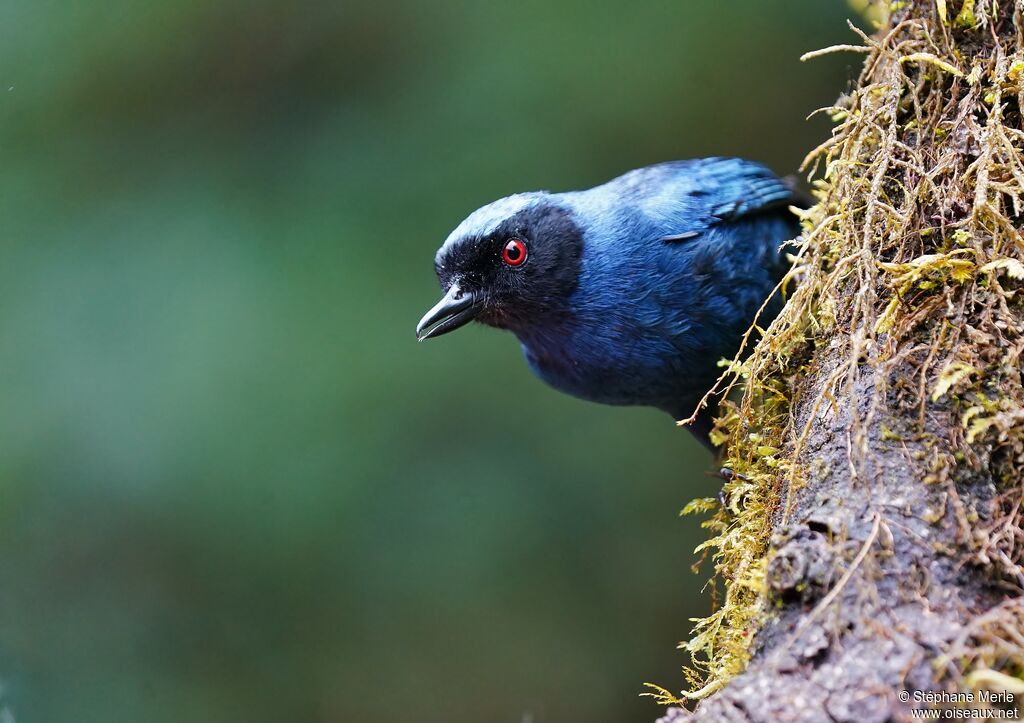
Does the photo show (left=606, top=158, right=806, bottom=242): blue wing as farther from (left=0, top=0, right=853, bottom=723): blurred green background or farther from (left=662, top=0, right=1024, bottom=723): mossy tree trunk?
(left=0, top=0, right=853, bottom=723): blurred green background

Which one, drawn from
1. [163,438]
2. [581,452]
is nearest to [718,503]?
[581,452]

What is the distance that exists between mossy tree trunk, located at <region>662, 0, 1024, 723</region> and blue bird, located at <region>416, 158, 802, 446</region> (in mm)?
752

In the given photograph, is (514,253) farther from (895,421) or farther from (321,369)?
(321,369)

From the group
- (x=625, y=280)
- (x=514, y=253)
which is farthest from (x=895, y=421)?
(x=514, y=253)

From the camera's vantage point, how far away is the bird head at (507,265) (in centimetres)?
339

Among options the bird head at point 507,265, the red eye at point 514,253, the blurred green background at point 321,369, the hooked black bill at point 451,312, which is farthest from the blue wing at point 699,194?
the blurred green background at point 321,369

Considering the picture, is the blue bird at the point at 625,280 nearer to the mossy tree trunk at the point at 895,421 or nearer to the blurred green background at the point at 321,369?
the mossy tree trunk at the point at 895,421

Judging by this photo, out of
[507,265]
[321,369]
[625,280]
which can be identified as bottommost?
[321,369]

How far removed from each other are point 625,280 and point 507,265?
1.40 ft

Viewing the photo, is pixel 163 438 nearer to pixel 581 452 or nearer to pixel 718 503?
pixel 581 452

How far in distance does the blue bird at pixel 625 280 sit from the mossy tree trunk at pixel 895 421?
75cm

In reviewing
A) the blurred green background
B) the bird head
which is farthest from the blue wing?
the blurred green background

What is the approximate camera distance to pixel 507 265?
342 centimetres

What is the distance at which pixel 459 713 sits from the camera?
577 cm
